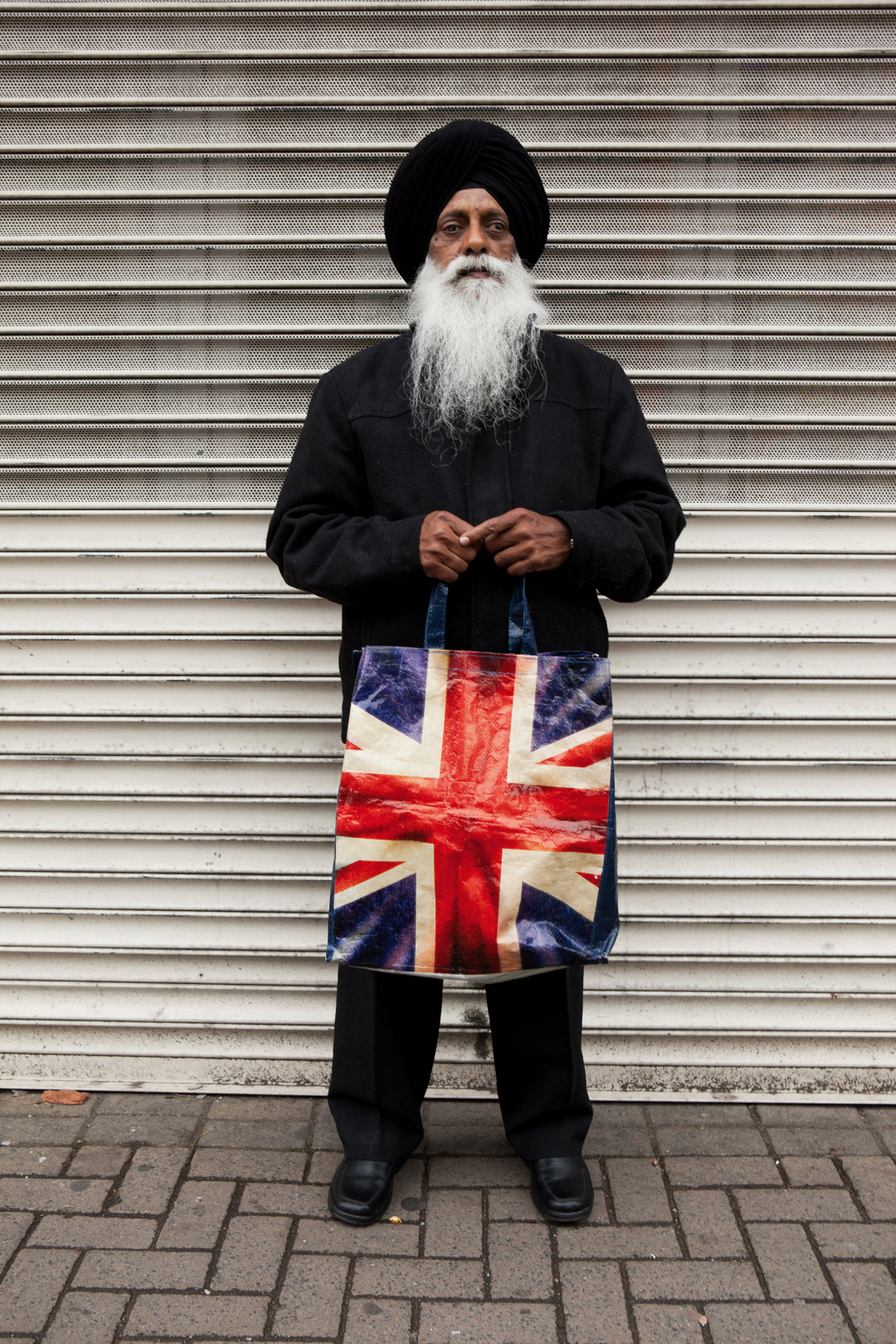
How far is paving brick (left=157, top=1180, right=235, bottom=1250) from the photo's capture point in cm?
246

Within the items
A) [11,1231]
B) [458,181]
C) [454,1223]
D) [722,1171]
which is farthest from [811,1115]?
[458,181]

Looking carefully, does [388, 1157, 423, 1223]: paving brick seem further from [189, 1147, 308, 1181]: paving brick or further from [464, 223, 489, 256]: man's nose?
[464, 223, 489, 256]: man's nose

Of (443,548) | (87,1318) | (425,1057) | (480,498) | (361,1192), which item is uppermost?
(480,498)

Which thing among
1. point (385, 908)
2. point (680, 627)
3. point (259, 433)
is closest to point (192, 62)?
point (259, 433)

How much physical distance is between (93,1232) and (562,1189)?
1.08 m

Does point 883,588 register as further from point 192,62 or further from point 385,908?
point 192,62

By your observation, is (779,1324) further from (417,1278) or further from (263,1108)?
(263,1108)

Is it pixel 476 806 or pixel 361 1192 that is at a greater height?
pixel 476 806

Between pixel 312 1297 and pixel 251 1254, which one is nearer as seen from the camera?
pixel 312 1297

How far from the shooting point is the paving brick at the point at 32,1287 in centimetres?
223

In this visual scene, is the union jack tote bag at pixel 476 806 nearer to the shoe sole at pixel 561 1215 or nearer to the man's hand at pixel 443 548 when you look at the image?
the man's hand at pixel 443 548

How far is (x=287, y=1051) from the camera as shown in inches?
123

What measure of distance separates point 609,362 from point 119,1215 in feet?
7.52

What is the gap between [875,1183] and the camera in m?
2.70
